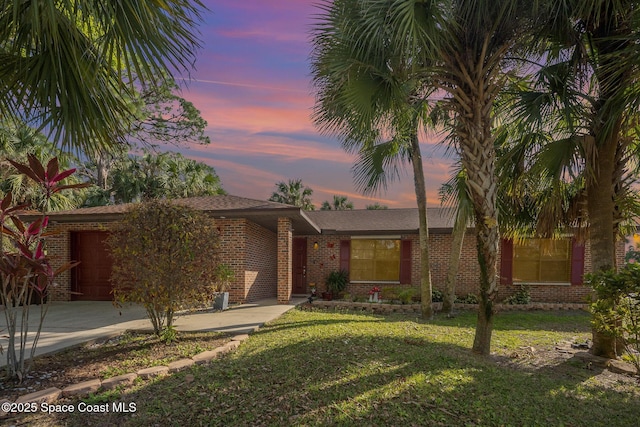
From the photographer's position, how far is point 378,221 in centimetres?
1564

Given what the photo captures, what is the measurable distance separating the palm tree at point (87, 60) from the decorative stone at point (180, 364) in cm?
274

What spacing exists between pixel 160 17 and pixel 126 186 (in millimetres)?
20765

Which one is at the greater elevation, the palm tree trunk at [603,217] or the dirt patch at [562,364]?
the palm tree trunk at [603,217]

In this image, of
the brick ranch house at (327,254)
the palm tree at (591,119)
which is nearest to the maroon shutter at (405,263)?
the brick ranch house at (327,254)

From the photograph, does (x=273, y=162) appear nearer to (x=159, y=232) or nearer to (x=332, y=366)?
(x=159, y=232)

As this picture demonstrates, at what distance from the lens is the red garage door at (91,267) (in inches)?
467

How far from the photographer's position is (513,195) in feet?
24.9

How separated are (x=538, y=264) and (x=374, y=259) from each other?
20.6 ft

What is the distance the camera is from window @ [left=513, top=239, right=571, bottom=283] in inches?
566

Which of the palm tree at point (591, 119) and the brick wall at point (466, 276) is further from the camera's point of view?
the brick wall at point (466, 276)

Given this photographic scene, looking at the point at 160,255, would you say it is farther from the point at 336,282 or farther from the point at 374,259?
the point at 374,259

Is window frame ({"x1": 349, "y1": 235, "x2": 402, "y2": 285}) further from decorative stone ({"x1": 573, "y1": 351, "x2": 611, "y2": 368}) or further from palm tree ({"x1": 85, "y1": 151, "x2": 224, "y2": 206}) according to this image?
palm tree ({"x1": 85, "y1": 151, "x2": 224, "y2": 206})

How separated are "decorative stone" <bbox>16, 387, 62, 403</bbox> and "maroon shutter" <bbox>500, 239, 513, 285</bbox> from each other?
1406cm

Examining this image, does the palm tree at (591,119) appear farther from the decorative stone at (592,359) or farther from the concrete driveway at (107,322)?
the concrete driveway at (107,322)
